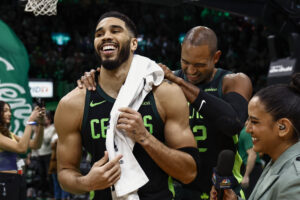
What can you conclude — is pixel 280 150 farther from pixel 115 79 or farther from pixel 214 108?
pixel 115 79

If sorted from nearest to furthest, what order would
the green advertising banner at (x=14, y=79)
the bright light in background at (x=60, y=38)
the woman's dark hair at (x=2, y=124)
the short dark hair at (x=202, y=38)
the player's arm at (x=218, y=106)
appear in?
the player's arm at (x=218, y=106) < the short dark hair at (x=202, y=38) < the woman's dark hair at (x=2, y=124) < the green advertising banner at (x=14, y=79) < the bright light in background at (x=60, y=38)

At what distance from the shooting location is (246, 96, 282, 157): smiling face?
2.15 m

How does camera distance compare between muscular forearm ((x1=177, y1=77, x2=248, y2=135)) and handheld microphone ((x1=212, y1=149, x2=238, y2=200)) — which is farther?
muscular forearm ((x1=177, y1=77, x2=248, y2=135))

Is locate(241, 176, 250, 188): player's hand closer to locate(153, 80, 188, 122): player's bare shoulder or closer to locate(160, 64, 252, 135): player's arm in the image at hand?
locate(160, 64, 252, 135): player's arm

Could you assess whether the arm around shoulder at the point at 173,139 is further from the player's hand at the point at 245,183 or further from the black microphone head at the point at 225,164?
the player's hand at the point at 245,183

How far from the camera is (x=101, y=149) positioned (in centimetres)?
280

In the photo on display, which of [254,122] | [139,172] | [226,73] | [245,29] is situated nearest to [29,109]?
[226,73]

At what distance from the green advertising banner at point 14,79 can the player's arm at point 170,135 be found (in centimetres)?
495

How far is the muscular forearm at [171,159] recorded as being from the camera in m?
2.61

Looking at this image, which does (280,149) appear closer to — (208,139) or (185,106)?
(185,106)

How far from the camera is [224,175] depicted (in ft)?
6.97

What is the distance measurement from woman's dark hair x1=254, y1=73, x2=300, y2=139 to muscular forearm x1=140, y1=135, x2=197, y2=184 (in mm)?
638

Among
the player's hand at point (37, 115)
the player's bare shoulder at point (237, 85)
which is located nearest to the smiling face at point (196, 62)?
the player's bare shoulder at point (237, 85)

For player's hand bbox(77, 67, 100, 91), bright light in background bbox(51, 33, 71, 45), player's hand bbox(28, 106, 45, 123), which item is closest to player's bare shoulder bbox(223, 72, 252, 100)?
player's hand bbox(77, 67, 100, 91)
